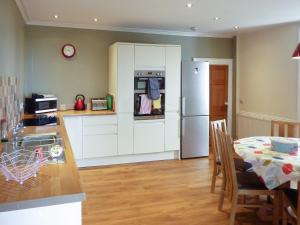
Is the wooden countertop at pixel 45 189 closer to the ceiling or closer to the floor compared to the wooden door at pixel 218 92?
closer to the floor

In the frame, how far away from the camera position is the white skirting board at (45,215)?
140cm

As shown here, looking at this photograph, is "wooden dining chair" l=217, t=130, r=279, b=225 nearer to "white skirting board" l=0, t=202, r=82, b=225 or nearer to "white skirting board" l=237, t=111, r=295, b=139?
"white skirting board" l=0, t=202, r=82, b=225

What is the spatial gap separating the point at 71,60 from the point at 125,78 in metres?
1.07

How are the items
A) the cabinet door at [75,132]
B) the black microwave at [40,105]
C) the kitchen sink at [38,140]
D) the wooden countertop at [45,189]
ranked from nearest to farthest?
the wooden countertop at [45,189] → the kitchen sink at [38,140] → the black microwave at [40,105] → the cabinet door at [75,132]

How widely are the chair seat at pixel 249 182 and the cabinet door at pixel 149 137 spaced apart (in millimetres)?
2260

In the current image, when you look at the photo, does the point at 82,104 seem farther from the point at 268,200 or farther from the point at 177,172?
the point at 268,200

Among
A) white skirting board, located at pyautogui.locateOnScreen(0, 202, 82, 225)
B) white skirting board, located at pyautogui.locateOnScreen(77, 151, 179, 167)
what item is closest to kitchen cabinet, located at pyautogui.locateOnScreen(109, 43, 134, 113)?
white skirting board, located at pyautogui.locateOnScreen(77, 151, 179, 167)

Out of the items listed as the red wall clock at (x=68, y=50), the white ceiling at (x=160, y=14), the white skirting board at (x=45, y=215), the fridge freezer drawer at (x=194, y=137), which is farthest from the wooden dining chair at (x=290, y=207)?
the red wall clock at (x=68, y=50)

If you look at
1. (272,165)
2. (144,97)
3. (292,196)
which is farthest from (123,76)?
(292,196)

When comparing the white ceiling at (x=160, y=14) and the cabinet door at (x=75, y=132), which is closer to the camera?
the white ceiling at (x=160, y=14)

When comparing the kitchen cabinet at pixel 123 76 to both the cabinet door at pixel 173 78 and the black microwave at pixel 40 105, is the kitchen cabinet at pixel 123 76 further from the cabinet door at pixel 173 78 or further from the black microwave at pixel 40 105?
the black microwave at pixel 40 105

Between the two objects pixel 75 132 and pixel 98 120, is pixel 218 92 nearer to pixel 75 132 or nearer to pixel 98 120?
pixel 98 120

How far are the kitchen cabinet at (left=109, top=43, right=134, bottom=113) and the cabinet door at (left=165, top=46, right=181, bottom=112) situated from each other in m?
0.65

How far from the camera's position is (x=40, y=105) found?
15.0ft
